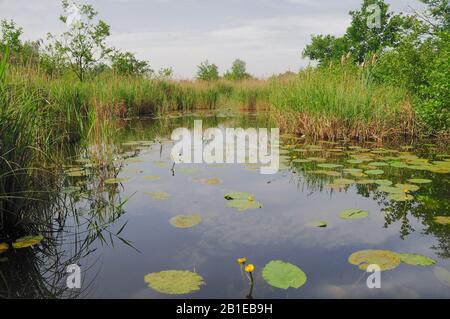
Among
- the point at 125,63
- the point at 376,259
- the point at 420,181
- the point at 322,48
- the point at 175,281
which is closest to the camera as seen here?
the point at 175,281

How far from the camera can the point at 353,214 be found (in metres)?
2.73

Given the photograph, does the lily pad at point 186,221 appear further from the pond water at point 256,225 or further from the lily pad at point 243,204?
the lily pad at point 243,204

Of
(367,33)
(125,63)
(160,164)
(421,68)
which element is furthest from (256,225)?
(367,33)

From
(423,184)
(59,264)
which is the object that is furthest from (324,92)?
(59,264)

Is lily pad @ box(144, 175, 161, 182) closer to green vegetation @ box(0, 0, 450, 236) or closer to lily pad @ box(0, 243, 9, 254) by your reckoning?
green vegetation @ box(0, 0, 450, 236)

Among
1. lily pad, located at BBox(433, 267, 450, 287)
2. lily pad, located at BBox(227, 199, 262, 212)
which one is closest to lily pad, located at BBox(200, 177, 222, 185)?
lily pad, located at BBox(227, 199, 262, 212)

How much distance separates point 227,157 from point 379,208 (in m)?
2.47

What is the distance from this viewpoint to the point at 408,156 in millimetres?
4770

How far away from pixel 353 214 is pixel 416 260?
0.76 metres

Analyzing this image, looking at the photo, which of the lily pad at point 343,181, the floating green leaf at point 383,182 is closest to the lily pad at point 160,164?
the lily pad at point 343,181

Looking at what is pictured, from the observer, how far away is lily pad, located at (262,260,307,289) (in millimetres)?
1725

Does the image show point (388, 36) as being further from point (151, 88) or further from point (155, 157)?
point (155, 157)

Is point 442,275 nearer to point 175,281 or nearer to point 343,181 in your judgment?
point 175,281
